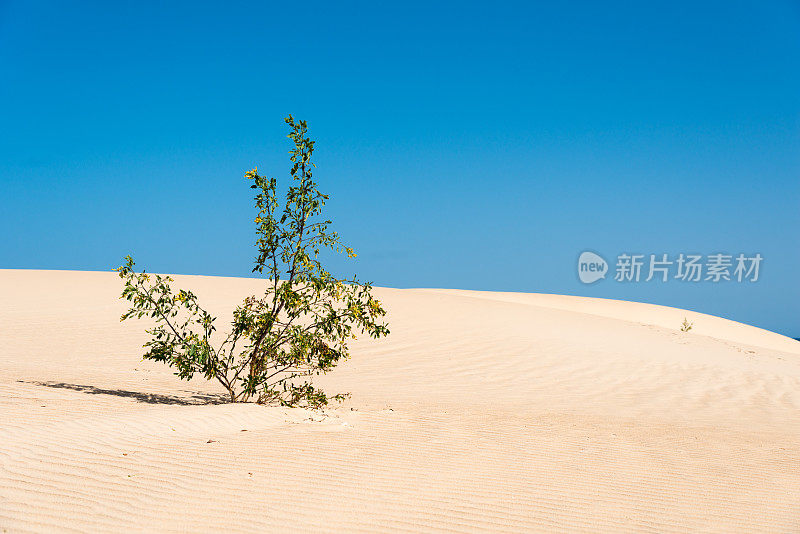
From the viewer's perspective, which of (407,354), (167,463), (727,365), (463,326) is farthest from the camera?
(463,326)

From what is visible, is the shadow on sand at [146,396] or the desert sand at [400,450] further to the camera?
the shadow on sand at [146,396]

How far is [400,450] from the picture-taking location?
6.56 meters

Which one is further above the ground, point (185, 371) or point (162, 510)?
point (185, 371)

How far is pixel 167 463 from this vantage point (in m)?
5.43

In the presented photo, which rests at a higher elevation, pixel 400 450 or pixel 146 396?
pixel 146 396

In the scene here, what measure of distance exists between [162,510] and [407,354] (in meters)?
11.3

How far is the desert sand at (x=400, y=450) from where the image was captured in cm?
471

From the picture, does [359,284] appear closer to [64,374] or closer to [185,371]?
[185,371]

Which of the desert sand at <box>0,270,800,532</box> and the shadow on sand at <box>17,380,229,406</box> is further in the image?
the shadow on sand at <box>17,380,229,406</box>

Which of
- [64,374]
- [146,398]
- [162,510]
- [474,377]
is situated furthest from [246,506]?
[474,377]

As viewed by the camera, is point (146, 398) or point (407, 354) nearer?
point (146, 398)

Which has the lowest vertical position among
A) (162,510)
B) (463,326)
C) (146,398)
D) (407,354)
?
(162,510)

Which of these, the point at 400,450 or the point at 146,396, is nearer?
the point at 400,450

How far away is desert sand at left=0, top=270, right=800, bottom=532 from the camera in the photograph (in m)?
4.71
